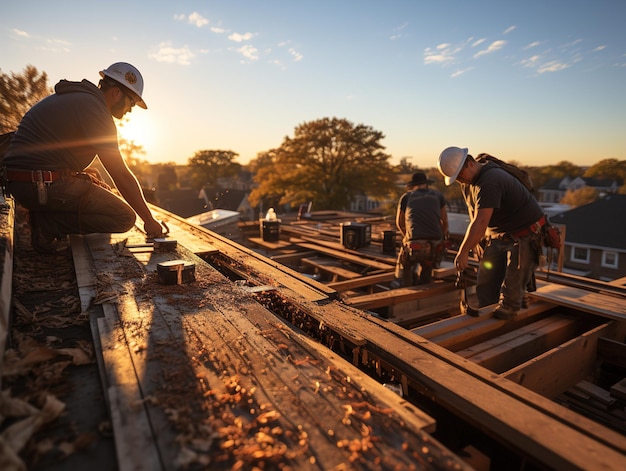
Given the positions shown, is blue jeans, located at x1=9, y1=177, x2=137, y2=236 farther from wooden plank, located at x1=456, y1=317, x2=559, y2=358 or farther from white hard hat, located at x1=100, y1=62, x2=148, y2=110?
wooden plank, located at x1=456, y1=317, x2=559, y2=358

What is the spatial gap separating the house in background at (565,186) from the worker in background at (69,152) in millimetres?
80443

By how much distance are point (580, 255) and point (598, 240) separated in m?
1.81

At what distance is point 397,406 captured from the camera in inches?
51.3

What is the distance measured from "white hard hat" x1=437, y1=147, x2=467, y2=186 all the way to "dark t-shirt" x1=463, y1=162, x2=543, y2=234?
0.22 meters

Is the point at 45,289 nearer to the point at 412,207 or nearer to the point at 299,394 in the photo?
the point at 299,394

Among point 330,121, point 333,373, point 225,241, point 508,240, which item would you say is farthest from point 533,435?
point 330,121

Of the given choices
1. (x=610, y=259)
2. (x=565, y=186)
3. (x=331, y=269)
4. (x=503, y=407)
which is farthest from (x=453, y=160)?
(x=565, y=186)

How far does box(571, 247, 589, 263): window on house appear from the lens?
27922 millimetres

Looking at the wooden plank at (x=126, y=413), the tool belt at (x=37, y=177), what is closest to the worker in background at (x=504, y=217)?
the wooden plank at (x=126, y=413)

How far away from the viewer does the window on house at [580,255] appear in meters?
27.9

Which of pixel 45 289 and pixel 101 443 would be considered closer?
pixel 101 443

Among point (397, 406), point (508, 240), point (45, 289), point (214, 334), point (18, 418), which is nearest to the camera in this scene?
point (18, 418)

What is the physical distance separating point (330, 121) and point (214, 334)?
30.8m

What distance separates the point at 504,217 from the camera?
3.54 metres
